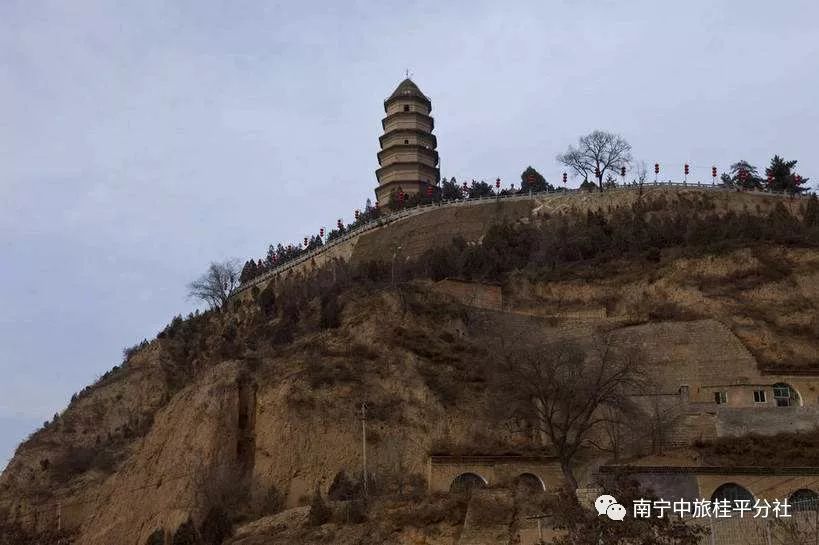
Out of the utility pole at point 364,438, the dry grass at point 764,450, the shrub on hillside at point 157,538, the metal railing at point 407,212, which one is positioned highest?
the metal railing at point 407,212

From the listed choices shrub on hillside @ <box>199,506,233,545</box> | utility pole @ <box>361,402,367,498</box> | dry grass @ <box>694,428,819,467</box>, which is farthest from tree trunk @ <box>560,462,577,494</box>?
shrub on hillside @ <box>199,506,233,545</box>

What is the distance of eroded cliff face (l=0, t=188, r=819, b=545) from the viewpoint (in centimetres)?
3516

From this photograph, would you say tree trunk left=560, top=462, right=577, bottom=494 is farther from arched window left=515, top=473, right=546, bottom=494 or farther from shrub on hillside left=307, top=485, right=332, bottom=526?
shrub on hillside left=307, top=485, right=332, bottom=526

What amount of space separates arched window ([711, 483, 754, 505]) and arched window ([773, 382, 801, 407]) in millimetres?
7174

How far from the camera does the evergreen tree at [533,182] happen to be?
225 feet

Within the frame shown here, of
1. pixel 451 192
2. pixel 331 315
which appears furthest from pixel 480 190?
pixel 331 315

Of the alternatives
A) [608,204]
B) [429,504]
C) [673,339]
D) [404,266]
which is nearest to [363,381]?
[429,504]

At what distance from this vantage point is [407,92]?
73562 millimetres

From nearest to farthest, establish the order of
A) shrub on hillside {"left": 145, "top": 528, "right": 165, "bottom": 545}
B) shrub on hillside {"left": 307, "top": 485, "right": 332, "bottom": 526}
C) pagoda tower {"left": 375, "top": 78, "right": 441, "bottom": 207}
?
shrub on hillside {"left": 307, "top": 485, "right": 332, "bottom": 526}, shrub on hillside {"left": 145, "top": 528, "right": 165, "bottom": 545}, pagoda tower {"left": 375, "top": 78, "right": 441, "bottom": 207}

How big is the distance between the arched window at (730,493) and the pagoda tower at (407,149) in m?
42.9

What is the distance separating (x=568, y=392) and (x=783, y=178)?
113ft

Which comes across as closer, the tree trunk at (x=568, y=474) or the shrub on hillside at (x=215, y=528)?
the tree trunk at (x=568, y=474)
